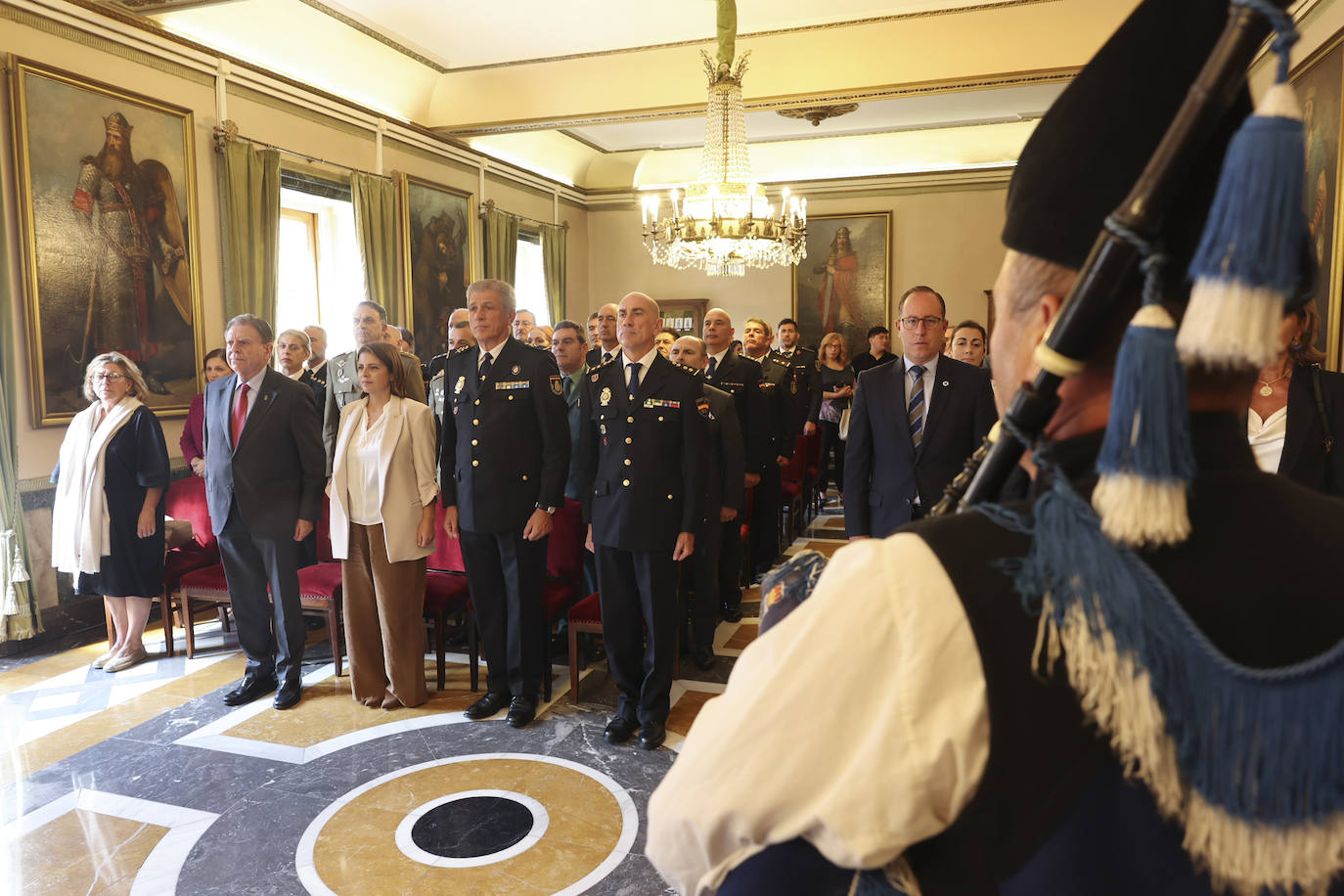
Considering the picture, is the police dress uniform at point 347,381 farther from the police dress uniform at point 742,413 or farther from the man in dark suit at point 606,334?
the police dress uniform at point 742,413

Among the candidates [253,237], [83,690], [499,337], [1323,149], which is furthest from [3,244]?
[1323,149]

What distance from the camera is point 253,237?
6277 millimetres

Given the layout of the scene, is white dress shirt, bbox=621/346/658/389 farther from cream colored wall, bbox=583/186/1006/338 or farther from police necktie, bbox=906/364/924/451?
cream colored wall, bbox=583/186/1006/338

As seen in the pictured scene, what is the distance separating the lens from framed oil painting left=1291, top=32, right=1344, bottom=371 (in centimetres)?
446

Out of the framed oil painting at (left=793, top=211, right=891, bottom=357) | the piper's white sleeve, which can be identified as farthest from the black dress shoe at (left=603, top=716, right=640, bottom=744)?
the framed oil painting at (left=793, top=211, right=891, bottom=357)

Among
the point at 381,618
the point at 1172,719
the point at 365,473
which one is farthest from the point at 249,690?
the point at 1172,719

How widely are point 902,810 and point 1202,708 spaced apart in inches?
8.7

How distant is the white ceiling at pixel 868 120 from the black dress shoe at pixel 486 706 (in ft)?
22.7

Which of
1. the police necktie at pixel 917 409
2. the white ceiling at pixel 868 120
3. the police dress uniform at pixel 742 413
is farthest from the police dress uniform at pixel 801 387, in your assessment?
the police necktie at pixel 917 409

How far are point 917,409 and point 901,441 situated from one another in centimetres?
15

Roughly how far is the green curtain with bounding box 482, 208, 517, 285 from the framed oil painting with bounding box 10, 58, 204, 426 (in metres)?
3.74

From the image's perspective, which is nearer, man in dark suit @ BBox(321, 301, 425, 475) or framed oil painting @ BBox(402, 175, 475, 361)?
man in dark suit @ BBox(321, 301, 425, 475)

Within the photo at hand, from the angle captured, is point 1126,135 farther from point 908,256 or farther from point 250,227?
point 908,256

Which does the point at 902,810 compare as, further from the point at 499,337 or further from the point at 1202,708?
the point at 499,337
